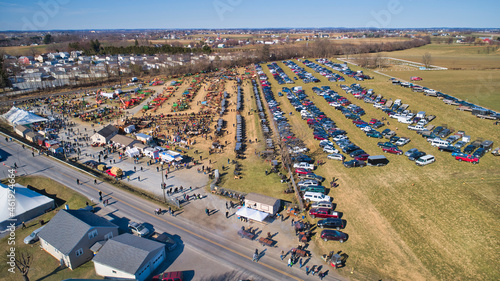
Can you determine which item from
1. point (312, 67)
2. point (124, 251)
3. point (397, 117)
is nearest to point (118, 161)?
point (124, 251)

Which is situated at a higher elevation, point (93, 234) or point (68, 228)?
point (68, 228)

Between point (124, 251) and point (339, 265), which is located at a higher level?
point (124, 251)

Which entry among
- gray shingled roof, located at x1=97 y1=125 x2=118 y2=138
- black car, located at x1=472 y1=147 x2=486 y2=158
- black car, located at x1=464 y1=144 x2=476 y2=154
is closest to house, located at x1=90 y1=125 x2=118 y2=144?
gray shingled roof, located at x1=97 y1=125 x2=118 y2=138

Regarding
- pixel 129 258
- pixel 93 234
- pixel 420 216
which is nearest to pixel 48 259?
pixel 93 234

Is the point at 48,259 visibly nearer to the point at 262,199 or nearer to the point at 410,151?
the point at 262,199

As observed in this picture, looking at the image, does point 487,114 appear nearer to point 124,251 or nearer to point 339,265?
point 339,265
